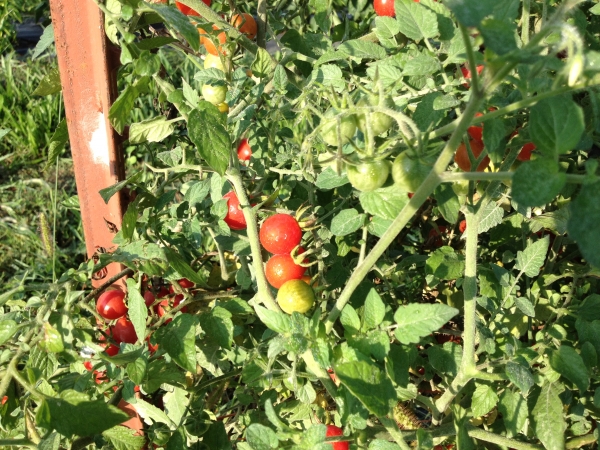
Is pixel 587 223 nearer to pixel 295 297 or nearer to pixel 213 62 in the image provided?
pixel 295 297

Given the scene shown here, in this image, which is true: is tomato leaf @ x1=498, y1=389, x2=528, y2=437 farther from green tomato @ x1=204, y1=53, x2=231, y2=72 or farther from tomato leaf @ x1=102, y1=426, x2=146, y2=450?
green tomato @ x1=204, y1=53, x2=231, y2=72

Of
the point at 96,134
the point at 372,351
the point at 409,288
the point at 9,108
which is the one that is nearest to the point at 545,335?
the point at 409,288

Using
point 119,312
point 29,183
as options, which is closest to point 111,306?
point 119,312

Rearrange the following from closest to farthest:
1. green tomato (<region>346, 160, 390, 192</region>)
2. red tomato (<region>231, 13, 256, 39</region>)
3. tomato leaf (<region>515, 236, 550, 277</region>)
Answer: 1. green tomato (<region>346, 160, 390, 192</region>)
2. tomato leaf (<region>515, 236, 550, 277</region>)
3. red tomato (<region>231, 13, 256, 39</region>)

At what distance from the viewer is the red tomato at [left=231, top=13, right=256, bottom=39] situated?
110 centimetres

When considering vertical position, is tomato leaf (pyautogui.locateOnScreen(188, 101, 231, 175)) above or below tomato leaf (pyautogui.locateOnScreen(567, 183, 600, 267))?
below

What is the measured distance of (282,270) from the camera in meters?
0.93

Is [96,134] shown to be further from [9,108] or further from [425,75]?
[9,108]

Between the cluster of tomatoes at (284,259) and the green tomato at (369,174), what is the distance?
230 mm

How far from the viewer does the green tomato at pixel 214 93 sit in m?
0.90

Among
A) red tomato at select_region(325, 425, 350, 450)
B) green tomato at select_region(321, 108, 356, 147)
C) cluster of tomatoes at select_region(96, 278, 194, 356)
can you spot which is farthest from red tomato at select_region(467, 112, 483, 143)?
cluster of tomatoes at select_region(96, 278, 194, 356)

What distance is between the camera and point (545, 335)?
104 centimetres

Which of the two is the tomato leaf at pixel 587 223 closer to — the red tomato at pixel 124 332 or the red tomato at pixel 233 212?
the red tomato at pixel 233 212

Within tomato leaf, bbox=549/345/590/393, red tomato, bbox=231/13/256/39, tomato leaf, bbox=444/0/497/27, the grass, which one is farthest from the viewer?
the grass
